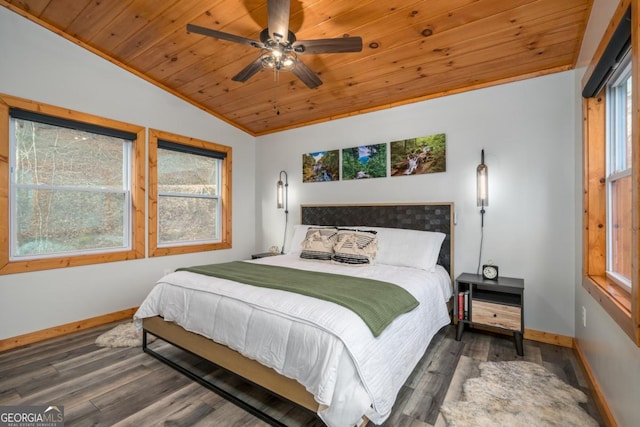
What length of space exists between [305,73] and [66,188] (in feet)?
9.27

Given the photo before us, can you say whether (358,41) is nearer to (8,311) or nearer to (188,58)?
(188,58)

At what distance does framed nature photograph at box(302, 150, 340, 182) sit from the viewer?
166 inches

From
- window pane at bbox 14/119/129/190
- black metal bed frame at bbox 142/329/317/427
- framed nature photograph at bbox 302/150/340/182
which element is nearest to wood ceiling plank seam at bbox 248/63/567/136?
framed nature photograph at bbox 302/150/340/182

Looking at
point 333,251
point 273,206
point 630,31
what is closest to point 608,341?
point 630,31

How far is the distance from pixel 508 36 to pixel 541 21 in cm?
23

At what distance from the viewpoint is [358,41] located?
6.79 ft

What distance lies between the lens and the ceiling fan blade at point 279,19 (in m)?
1.81

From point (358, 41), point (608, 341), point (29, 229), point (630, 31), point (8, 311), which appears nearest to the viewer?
point (630, 31)

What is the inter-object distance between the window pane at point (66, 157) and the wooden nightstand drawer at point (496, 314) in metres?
4.12

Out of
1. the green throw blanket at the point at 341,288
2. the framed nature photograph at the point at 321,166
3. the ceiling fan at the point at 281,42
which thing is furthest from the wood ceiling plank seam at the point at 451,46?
the green throw blanket at the point at 341,288

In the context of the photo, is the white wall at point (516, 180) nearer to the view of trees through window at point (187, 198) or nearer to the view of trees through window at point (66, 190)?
the view of trees through window at point (187, 198)

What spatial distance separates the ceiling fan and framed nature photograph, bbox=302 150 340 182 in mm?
1888

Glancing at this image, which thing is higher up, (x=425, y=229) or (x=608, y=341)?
(x=425, y=229)

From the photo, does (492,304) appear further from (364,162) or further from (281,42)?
(281,42)
